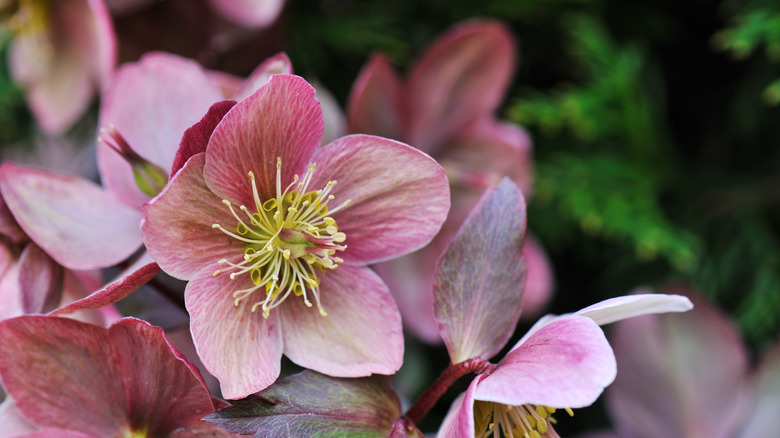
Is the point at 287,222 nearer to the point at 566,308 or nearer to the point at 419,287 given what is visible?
the point at 419,287

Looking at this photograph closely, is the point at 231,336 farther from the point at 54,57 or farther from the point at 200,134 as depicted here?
the point at 54,57

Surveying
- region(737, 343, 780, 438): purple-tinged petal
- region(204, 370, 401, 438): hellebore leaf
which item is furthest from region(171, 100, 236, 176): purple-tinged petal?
region(737, 343, 780, 438): purple-tinged petal

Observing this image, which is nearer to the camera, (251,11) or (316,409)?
A: (316,409)

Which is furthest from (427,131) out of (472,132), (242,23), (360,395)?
(360,395)

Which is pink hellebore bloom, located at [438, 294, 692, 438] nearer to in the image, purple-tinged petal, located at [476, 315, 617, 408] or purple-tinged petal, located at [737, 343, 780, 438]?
purple-tinged petal, located at [476, 315, 617, 408]

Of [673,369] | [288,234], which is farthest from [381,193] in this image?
[673,369]
